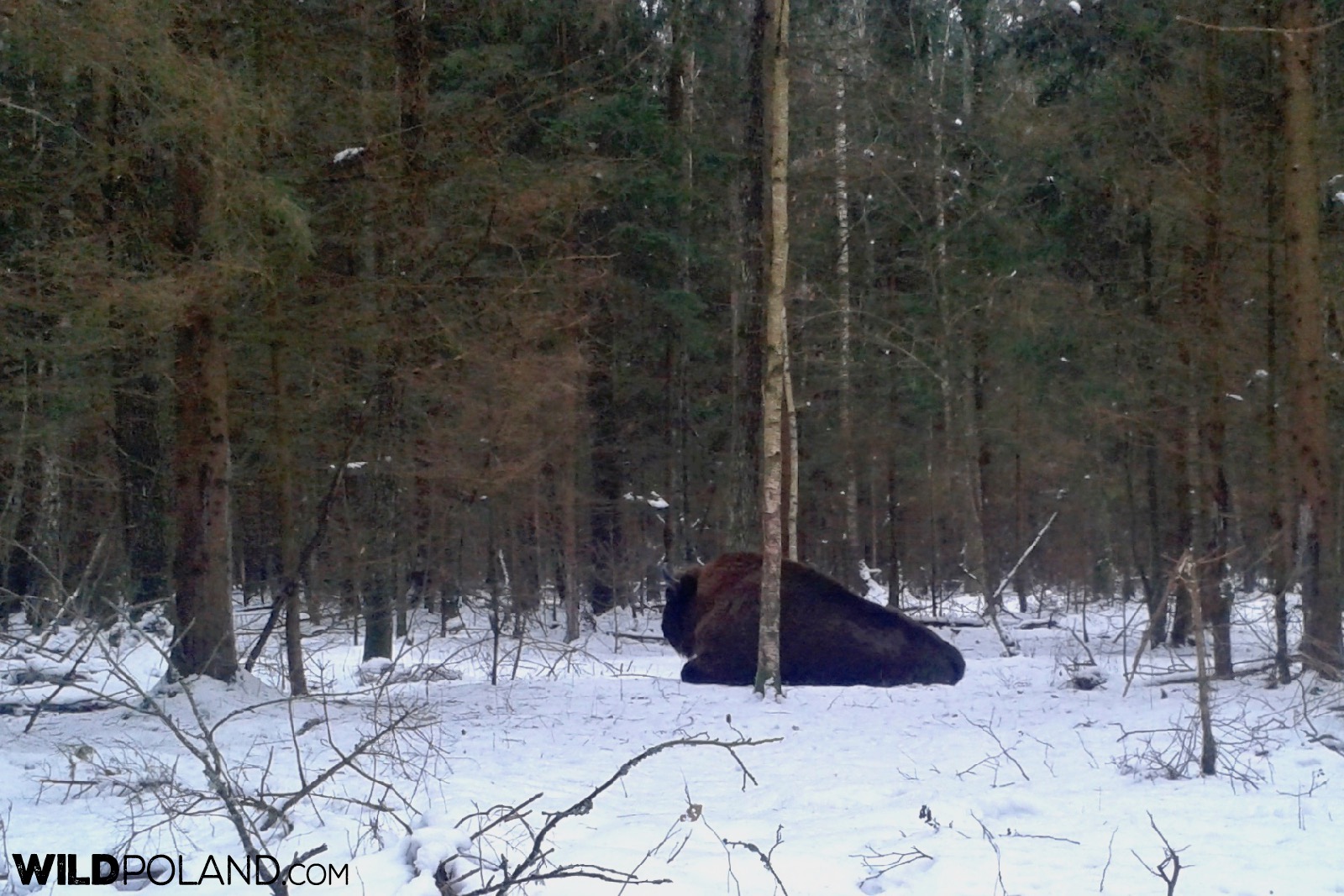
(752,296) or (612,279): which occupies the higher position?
(612,279)

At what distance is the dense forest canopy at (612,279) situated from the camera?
9680 millimetres

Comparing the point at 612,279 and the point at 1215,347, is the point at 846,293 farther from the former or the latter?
the point at 1215,347

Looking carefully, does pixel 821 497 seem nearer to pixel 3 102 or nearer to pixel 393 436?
pixel 393 436

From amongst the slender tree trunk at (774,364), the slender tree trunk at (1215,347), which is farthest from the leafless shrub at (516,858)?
the slender tree trunk at (1215,347)

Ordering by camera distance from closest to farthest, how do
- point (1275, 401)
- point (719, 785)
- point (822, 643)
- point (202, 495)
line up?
point (719, 785) → point (202, 495) → point (822, 643) → point (1275, 401)

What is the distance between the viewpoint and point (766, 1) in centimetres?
1182

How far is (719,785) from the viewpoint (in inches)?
290

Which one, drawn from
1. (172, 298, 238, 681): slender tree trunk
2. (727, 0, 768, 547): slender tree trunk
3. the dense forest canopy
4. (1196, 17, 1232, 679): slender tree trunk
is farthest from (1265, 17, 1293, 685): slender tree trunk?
(172, 298, 238, 681): slender tree trunk

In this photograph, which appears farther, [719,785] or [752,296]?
[752,296]

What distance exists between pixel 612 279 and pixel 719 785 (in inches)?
520

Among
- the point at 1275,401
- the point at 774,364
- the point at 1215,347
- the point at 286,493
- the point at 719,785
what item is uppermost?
the point at 1215,347

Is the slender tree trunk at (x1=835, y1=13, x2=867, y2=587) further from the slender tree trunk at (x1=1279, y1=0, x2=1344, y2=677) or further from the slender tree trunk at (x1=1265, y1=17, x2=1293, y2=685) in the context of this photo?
the slender tree trunk at (x1=1279, y1=0, x2=1344, y2=677)

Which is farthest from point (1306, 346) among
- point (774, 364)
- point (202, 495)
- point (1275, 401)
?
point (202, 495)

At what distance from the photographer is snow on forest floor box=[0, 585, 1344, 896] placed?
507 cm
